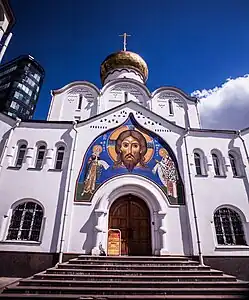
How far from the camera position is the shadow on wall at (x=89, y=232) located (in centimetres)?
886

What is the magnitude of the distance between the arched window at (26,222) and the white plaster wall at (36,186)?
243mm

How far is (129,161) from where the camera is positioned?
10.9 m

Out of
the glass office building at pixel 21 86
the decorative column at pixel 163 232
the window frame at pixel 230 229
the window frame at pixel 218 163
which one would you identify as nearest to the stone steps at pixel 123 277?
the decorative column at pixel 163 232

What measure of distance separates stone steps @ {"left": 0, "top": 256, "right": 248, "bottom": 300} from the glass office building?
48011 millimetres

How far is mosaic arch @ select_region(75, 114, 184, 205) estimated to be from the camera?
401 inches

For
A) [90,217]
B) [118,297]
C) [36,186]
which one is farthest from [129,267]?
[36,186]

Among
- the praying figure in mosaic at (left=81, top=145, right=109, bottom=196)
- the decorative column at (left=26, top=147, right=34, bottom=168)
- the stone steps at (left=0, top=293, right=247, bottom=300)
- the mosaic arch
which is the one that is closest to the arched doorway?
the mosaic arch

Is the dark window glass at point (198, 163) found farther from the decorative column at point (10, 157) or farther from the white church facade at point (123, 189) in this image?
the decorative column at point (10, 157)

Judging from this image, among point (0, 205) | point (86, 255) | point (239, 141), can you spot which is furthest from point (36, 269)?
point (239, 141)

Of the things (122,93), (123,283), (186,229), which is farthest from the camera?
(122,93)

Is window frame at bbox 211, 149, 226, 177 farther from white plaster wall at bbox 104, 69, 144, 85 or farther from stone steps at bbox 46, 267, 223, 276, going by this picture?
white plaster wall at bbox 104, 69, 144, 85

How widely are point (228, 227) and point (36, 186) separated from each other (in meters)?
9.59

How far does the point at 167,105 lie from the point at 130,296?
1372cm

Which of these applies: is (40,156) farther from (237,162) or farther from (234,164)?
(237,162)
